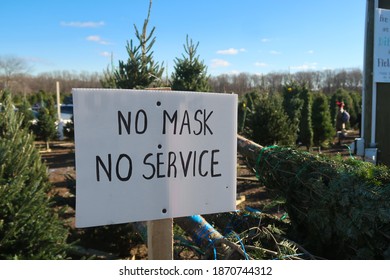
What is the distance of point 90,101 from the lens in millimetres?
1309

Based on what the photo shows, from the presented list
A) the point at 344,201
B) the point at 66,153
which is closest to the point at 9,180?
the point at 344,201

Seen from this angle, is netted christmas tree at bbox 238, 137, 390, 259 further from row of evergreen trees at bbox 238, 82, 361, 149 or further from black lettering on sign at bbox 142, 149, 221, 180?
row of evergreen trees at bbox 238, 82, 361, 149

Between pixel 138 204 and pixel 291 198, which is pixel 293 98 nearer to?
pixel 291 198

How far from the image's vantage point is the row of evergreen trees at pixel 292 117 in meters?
7.76

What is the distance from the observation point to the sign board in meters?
1.33

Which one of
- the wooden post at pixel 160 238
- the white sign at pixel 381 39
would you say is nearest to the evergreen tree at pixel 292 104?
the white sign at pixel 381 39

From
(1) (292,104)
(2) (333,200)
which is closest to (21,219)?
(2) (333,200)

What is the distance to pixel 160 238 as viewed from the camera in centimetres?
153

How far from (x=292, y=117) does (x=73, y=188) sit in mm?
9220

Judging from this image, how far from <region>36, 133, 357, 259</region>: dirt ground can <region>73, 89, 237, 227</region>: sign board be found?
176cm

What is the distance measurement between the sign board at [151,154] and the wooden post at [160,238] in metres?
0.09

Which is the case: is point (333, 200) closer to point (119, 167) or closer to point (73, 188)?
point (119, 167)

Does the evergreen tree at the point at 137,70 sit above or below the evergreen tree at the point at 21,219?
above

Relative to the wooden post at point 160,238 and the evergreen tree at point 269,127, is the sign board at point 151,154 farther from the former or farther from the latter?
the evergreen tree at point 269,127
